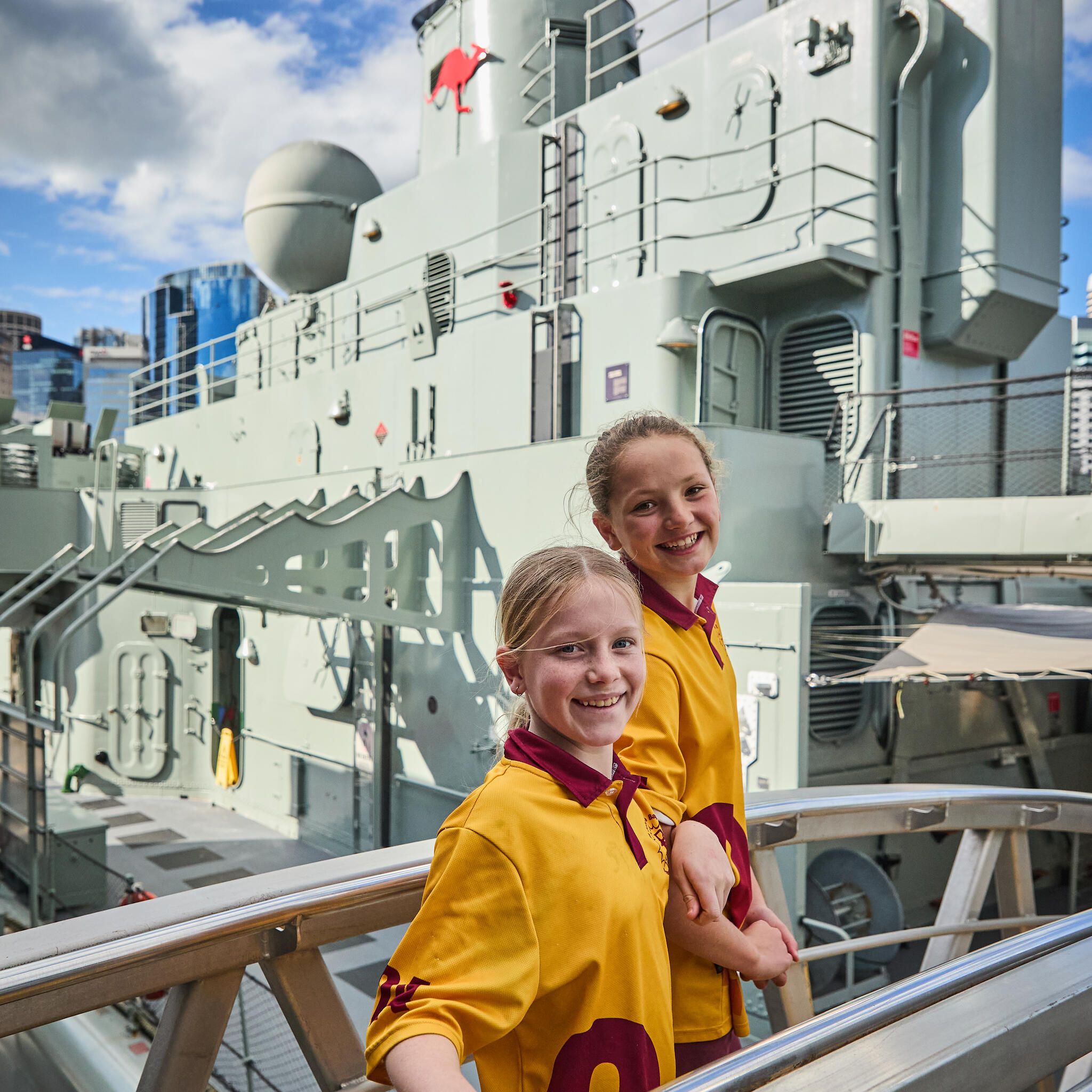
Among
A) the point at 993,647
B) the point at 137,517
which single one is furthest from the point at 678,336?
the point at 137,517

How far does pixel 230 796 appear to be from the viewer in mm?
11930

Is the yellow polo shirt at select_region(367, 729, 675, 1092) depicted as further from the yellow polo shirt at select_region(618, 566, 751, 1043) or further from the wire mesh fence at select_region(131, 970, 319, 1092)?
the wire mesh fence at select_region(131, 970, 319, 1092)

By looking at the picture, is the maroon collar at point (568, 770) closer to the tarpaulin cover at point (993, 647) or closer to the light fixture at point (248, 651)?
the tarpaulin cover at point (993, 647)

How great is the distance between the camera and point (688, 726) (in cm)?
156

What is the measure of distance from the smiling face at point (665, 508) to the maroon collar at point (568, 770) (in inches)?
17.5

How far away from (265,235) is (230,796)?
23.3 feet

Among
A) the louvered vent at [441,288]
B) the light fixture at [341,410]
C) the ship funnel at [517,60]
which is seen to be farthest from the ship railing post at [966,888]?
the ship funnel at [517,60]

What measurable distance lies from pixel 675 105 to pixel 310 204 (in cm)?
574

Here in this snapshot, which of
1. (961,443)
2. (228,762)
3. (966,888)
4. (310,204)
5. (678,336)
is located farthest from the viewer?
(310,204)

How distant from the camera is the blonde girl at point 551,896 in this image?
3.66 ft

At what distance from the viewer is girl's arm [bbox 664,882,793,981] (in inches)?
55.7

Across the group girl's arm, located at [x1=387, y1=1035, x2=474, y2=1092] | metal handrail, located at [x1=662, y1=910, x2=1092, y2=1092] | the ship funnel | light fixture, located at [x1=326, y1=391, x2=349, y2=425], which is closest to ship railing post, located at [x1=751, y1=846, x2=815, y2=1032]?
metal handrail, located at [x1=662, y1=910, x2=1092, y2=1092]

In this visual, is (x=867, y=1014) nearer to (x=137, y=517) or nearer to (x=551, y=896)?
(x=551, y=896)

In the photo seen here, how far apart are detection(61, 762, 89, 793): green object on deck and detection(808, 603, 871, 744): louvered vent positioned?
401 inches
